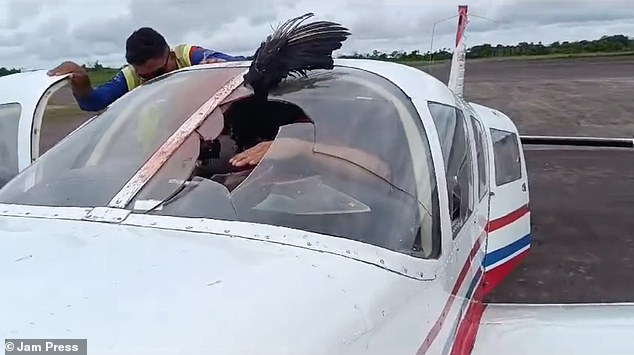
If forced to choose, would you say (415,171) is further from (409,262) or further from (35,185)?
(35,185)

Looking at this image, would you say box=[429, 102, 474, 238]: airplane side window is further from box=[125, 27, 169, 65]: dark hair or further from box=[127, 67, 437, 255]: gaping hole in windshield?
box=[125, 27, 169, 65]: dark hair

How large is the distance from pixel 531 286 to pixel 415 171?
13.7ft

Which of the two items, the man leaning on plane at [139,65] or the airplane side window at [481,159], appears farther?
the man leaning on plane at [139,65]

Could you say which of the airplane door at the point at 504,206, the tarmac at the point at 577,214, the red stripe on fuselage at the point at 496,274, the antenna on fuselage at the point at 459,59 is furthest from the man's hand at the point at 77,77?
the antenna on fuselage at the point at 459,59

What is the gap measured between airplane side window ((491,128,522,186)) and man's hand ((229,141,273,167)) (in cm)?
213

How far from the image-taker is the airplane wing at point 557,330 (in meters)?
3.01

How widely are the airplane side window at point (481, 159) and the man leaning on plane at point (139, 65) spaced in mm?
1333

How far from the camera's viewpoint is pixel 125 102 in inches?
125

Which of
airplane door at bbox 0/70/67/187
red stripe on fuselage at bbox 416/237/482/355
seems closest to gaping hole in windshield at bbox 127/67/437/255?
red stripe on fuselage at bbox 416/237/482/355

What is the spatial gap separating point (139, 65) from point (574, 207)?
702 centimetres

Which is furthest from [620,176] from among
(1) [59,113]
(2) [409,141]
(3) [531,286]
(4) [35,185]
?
(1) [59,113]

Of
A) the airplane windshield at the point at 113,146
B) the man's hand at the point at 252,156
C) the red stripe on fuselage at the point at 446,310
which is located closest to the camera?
the red stripe on fuselage at the point at 446,310

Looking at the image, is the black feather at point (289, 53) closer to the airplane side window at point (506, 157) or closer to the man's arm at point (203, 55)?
the man's arm at point (203, 55)

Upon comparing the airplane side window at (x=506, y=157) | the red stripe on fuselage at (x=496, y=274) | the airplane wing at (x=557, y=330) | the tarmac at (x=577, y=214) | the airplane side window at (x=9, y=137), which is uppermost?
the airplane side window at (x=9, y=137)
